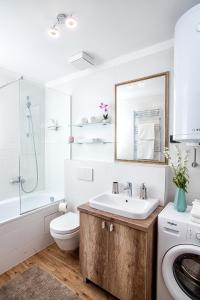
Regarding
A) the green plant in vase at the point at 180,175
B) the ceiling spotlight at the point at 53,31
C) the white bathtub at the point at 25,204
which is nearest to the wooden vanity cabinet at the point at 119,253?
the green plant in vase at the point at 180,175

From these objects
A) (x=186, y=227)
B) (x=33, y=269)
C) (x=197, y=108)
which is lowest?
(x=33, y=269)

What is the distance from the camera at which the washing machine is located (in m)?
1.27

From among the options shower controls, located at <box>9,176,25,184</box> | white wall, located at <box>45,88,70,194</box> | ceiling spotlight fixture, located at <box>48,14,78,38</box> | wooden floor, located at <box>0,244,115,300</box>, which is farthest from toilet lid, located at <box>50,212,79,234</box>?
ceiling spotlight fixture, located at <box>48,14,78,38</box>

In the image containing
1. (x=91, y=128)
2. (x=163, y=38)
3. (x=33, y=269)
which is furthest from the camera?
(x=91, y=128)

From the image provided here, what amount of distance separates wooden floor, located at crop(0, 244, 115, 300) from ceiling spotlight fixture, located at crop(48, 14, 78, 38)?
2437mm

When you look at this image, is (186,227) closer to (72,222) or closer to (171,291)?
(171,291)

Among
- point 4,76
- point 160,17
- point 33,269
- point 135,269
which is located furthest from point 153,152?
point 4,76

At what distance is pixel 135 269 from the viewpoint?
1385 millimetres

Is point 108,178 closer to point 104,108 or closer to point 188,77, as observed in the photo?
point 104,108

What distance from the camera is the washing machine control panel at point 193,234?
4.06ft

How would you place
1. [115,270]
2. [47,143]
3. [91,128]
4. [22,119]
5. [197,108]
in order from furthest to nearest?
1. [47,143]
2. [22,119]
3. [91,128]
4. [115,270]
5. [197,108]

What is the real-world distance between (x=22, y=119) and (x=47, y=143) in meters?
0.58

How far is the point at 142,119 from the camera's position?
2004 millimetres

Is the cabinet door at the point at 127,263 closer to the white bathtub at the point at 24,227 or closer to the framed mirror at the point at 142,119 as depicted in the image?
the framed mirror at the point at 142,119
